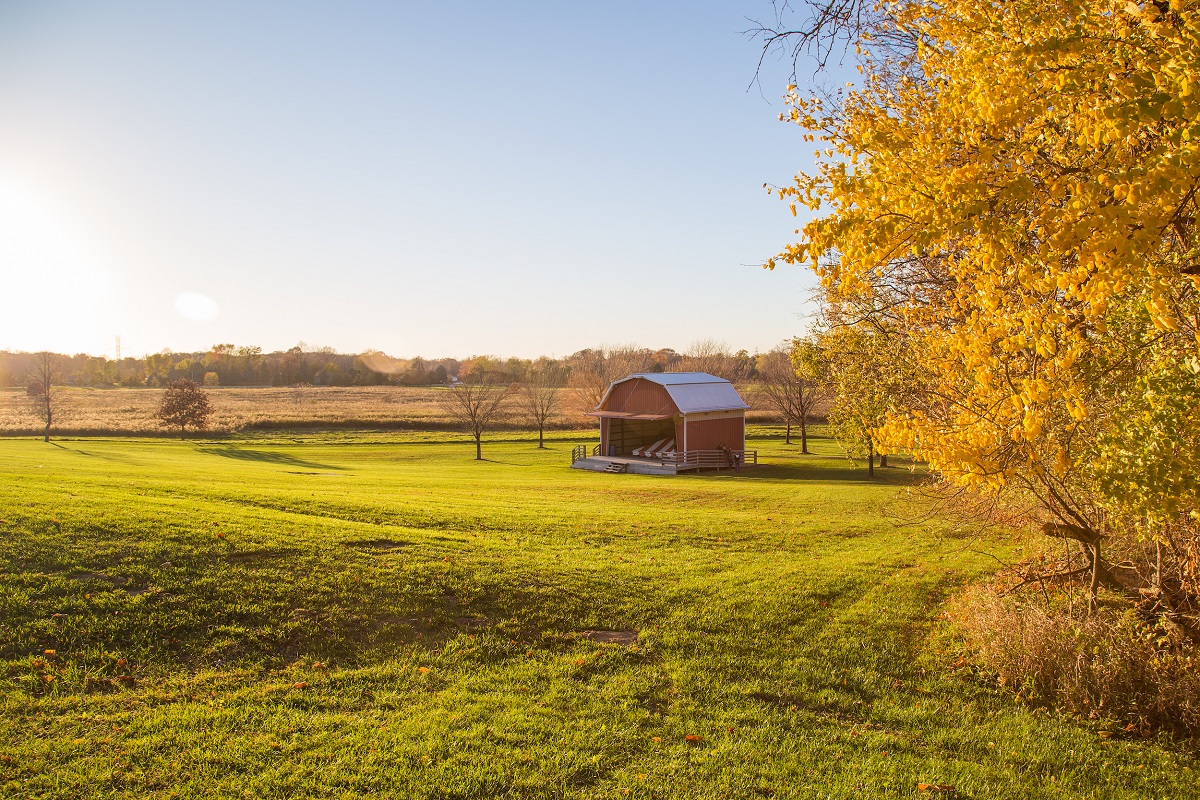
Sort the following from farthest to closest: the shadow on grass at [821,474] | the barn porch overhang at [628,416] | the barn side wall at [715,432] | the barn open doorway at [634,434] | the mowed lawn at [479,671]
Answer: the barn open doorway at [634,434] → the barn side wall at [715,432] → the barn porch overhang at [628,416] → the shadow on grass at [821,474] → the mowed lawn at [479,671]

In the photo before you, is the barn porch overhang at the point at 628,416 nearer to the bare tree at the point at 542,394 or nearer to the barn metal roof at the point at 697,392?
the barn metal roof at the point at 697,392

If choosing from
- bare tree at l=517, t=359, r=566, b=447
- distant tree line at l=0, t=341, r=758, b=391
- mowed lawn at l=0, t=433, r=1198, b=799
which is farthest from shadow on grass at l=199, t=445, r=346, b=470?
distant tree line at l=0, t=341, r=758, b=391

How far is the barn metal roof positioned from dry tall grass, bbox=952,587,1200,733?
27.9 metres

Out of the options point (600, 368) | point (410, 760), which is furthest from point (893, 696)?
point (600, 368)

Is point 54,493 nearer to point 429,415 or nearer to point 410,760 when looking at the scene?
point 410,760


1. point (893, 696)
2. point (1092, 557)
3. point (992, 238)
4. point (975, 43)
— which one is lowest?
point (893, 696)

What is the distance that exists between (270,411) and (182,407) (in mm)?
19149

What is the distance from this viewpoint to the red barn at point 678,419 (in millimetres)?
36375

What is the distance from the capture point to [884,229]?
502cm

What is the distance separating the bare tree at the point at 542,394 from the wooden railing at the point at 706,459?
566 inches

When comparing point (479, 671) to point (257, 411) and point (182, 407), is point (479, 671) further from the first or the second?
point (257, 411)

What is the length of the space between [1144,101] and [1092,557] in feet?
20.6

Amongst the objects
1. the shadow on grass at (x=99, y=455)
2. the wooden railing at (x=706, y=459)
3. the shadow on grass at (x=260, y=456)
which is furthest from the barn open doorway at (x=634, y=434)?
the shadow on grass at (x=99, y=455)

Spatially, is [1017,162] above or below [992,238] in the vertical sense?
above
